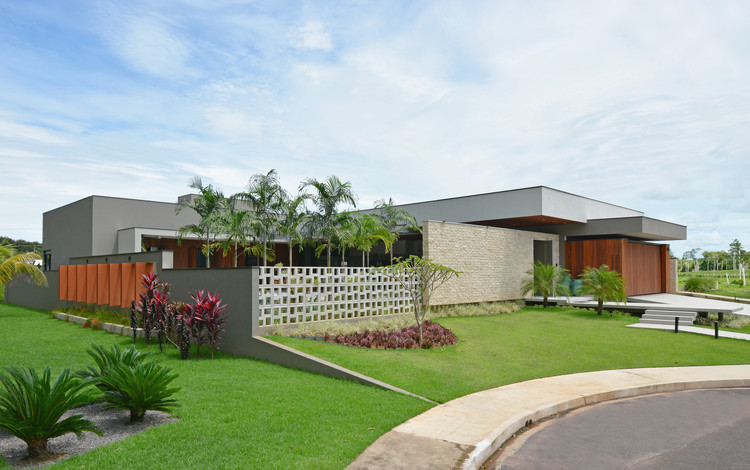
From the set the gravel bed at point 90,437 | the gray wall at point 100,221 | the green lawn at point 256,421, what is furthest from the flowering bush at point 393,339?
the gray wall at point 100,221

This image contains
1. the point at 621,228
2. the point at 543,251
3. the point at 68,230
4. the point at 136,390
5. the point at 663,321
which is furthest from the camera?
the point at 68,230

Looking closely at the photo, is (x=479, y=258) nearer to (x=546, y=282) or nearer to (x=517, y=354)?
(x=546, y=282)

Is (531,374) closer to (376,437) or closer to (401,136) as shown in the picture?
(376,437)

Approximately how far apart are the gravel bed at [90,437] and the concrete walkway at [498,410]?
2791 millimetres

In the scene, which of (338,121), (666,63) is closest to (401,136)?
(338,121)

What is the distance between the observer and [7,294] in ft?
88.5

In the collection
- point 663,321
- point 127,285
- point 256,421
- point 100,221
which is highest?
→ point 100,221

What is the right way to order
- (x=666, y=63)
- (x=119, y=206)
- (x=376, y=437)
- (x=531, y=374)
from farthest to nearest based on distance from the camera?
(x=119, y=206), (x=666, y=63), (x=531, y=374), (x=376, y=437)

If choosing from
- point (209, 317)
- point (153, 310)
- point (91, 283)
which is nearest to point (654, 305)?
point (209, 317)

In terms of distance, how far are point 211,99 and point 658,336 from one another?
14.6m

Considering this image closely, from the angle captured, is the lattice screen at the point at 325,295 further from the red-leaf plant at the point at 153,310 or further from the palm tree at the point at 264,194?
the palm tree at the point at 264,194

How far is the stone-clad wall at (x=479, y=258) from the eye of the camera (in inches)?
712

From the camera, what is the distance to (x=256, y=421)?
5.74 m

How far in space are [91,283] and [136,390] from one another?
13539mm
